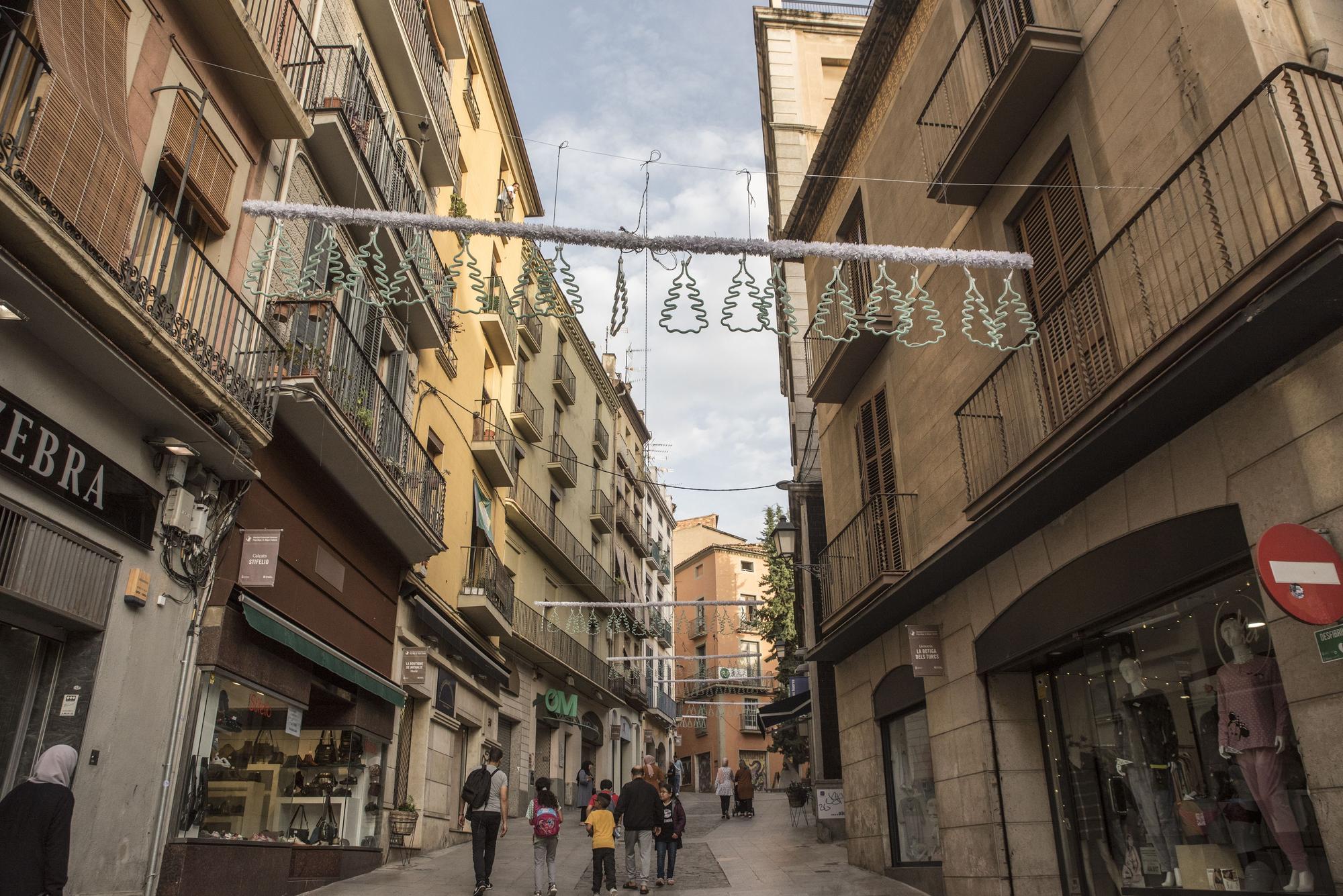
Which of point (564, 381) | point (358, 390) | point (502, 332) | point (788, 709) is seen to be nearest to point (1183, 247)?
point (358, 390)

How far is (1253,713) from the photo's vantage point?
633cm

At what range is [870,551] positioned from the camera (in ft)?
41.3

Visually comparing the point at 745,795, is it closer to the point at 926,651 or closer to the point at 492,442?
the point at 492,442

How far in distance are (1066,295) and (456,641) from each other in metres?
12.8

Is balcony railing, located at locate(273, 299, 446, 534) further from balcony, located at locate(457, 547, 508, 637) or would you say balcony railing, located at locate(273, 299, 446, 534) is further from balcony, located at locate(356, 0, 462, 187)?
balcony, located at locate(356, 0, 462, 187)

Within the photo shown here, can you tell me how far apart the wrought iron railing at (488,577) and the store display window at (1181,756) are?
12.6m

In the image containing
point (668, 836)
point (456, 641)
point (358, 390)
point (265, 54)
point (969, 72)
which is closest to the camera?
point (265, 54)

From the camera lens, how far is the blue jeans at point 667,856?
12.0 m

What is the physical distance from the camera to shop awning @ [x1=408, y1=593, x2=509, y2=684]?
1558 centimetres

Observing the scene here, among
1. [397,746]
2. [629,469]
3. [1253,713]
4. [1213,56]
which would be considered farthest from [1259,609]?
[629,469]

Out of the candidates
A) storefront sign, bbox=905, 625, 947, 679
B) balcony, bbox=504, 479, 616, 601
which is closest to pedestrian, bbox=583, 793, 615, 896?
storefront sign, bbox=905, 625, 947, 679

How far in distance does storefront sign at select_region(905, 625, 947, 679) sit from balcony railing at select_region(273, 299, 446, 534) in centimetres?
707

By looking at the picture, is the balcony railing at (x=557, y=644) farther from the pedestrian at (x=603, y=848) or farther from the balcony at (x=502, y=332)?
the pedestrian at (x=603, y=848)

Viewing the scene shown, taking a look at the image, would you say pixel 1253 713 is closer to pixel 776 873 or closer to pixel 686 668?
pixel 776 873
